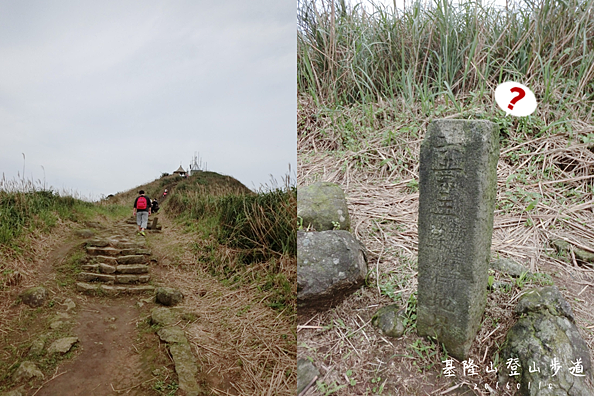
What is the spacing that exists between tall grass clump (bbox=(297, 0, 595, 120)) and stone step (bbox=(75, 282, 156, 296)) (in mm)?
1187

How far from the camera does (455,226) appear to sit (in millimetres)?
1142

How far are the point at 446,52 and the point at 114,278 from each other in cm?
175

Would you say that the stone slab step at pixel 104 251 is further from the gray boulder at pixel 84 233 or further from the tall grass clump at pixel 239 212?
the tall grass clump at pixel 239 212

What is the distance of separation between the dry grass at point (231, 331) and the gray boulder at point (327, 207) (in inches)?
30.0

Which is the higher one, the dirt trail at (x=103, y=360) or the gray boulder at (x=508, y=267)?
the gray boulder at (x=508, y=267)

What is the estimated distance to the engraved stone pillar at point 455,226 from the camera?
1091 millimetres

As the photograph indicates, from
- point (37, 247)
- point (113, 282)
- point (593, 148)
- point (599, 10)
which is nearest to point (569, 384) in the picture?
point (593, 148)

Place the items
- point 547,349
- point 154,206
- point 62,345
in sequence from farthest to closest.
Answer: point 154,206
point 62,345
point 547,349

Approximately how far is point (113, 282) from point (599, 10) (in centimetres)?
231

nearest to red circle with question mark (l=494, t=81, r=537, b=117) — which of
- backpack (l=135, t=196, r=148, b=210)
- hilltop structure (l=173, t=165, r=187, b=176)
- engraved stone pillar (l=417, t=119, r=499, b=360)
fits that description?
engraved stone pillar (l=417, t=119, r=499, b=360)

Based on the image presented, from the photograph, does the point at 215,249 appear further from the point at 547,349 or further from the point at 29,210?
the point at 547,349

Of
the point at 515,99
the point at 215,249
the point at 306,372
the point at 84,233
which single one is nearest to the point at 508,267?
the point at 515,99

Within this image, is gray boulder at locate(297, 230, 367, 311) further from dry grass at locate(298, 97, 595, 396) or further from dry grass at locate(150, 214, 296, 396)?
dry grass at locate(150, 214, 296, 396)

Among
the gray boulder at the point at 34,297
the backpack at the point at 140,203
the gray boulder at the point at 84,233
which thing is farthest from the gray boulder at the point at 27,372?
the backpack at the point at 140,203
